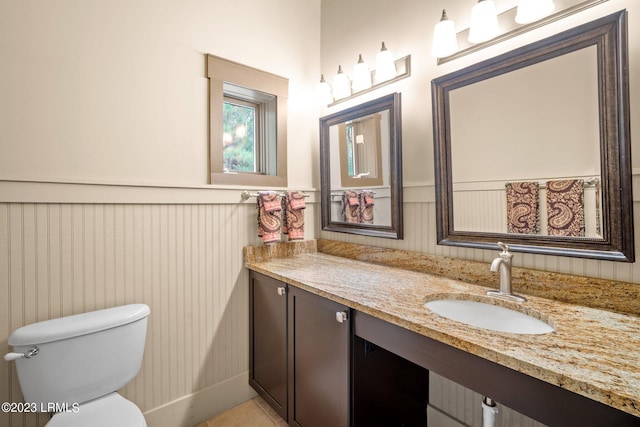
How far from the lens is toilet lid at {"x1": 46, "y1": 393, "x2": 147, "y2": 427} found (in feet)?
3.62

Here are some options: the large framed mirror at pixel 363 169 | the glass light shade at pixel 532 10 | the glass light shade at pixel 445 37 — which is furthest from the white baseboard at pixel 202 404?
the glass light shade at pixel 532 10

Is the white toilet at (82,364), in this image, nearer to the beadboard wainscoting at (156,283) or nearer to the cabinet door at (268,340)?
the beadboard wainscoting at (156,283)

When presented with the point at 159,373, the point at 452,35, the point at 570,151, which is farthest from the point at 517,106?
the point at 159,373

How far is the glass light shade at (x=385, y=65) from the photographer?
1692mm

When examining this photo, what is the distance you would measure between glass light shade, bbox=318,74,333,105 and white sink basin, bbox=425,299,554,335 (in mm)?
1523

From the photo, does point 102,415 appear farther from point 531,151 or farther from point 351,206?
point 531,151

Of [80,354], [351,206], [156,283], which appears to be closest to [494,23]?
[351,206]

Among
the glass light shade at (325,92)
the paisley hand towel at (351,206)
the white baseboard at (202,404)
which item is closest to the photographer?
the white baseboard at (202,404)

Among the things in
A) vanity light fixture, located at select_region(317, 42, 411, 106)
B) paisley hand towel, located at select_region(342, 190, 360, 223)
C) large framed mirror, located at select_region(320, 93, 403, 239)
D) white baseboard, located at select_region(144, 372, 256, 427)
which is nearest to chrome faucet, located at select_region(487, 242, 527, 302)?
large framed mirror, located at select_region(320, 93, 403, 239)

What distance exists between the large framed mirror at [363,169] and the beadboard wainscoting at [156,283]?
0.59m

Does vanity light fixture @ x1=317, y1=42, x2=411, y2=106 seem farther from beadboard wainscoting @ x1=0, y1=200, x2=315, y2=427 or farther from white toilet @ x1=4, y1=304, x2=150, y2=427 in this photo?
white toilet @ x1=4, y1=304, x2=150, y2=427

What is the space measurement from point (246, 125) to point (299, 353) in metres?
1.49

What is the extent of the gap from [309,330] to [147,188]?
3.59 ft

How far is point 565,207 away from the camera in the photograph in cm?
111
